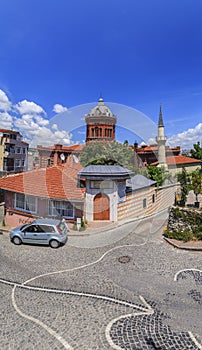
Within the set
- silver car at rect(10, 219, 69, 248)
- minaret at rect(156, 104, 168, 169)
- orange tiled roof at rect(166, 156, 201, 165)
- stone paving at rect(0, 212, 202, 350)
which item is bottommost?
stone paving at rect(0, 212, 202, 350)

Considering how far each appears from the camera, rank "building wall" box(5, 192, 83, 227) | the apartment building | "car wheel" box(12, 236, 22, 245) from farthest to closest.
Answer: the apartment building
"building wall" box(5, 192, 83, 227)
"car wheel" box(12, 236, 22, 245)

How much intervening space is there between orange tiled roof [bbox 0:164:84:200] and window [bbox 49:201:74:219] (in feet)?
3.33

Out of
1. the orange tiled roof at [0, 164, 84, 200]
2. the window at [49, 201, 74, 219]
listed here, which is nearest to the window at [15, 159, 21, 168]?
the orange tiled roof at [0, 164, 84, 200]

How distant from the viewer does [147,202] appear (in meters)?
22.7

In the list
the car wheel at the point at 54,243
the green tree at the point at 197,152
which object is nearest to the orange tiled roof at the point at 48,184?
the car wheel at the point at 54,243

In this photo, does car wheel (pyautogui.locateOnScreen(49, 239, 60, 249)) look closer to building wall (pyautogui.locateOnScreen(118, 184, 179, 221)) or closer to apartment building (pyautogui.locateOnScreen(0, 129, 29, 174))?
building wall (pyautogui.locateOnScreen(118, 184, 179, 221))

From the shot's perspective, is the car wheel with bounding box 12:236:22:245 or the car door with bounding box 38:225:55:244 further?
the car wheel with bounding box 12:236:22:245

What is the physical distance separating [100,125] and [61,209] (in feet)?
95.3

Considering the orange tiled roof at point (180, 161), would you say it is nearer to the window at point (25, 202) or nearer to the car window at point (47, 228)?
the window at point (25, 202)

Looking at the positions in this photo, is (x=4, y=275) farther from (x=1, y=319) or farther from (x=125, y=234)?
(x=125, y=234)

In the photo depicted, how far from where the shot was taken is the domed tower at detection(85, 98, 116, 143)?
40469 millimetres

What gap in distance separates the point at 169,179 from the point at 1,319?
2752cm

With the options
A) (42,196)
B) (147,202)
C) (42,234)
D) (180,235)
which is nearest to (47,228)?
(42,234)

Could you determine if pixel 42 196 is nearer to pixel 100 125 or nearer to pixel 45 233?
pixel 45 233
